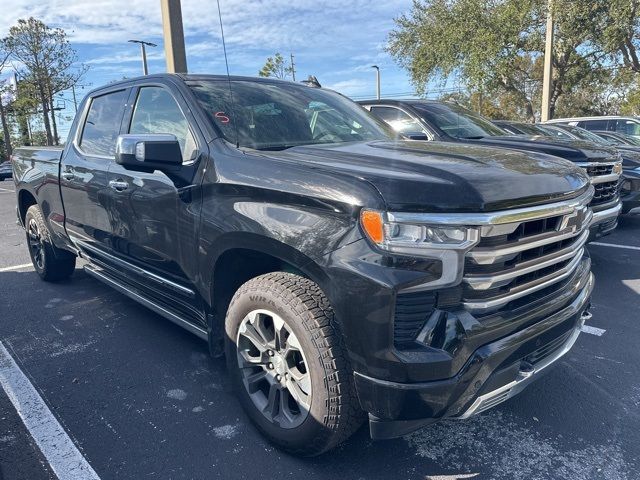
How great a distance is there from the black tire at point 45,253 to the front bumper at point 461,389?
4.20m

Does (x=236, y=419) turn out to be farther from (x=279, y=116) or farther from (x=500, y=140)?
(x=500, y=140)

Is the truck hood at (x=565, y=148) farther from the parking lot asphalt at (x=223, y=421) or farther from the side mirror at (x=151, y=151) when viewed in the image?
the side mirror at (x=151, y=151)

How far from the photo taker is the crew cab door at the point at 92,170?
372 cm

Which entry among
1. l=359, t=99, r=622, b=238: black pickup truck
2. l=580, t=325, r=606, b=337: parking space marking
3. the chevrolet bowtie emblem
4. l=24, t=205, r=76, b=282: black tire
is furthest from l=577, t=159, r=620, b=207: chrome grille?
l=24, t=205, r=76, b=282: black tire

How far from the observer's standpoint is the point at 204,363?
347cm

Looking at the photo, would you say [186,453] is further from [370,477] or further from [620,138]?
[620,138]

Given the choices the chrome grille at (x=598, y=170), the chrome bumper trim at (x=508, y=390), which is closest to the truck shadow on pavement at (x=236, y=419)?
the chrome bumper trim at (x=508, y=390)

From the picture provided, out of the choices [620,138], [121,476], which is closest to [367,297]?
[121,476]

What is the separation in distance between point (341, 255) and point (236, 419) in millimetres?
1351

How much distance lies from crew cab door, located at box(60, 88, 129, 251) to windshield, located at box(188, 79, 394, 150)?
101 cm

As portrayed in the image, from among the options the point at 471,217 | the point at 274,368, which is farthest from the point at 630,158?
the point at 274,368

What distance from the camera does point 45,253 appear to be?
17.0ft

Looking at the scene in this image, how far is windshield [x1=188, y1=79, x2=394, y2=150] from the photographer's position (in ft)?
9.53

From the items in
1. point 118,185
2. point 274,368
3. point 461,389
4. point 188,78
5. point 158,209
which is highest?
point 188,78
